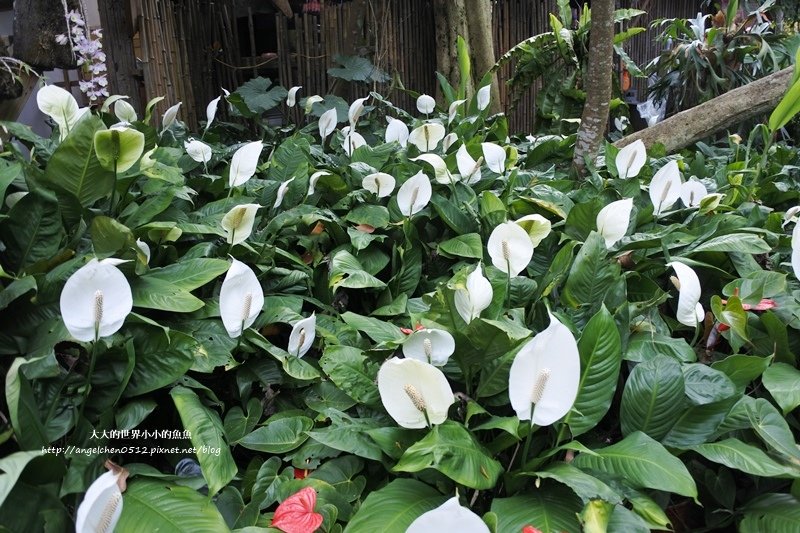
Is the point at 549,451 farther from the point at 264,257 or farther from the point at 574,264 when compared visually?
the point at 264,257

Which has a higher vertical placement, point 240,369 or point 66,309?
point 66,309

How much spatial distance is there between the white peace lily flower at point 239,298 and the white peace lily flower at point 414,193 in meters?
0.63

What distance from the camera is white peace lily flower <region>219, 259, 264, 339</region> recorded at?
1062 mm

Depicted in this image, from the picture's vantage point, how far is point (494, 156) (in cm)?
209

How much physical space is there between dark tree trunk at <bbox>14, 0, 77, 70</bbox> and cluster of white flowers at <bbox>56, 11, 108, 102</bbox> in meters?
0.04

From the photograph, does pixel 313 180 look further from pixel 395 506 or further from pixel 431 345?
pixel 395 506

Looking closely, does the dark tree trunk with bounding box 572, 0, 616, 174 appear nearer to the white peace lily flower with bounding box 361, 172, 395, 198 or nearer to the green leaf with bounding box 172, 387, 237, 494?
the white peace lily flower with bounding box 361, 172, 395, 198

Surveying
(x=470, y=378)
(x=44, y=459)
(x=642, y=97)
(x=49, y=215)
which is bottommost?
(x=642, y=97)

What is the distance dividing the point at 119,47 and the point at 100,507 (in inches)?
129

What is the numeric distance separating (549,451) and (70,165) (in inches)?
45.6

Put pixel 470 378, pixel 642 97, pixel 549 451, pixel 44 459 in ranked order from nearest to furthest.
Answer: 1. pixel 44 459
2. pixel 549 451
3. pixel 470 378
4. pixel 642 97

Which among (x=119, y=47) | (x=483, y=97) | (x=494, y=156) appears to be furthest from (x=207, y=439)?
(x=119, y=47)

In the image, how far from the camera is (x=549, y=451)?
3.18 feet

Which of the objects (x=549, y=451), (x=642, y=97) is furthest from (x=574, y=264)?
(x=642, y=97)
